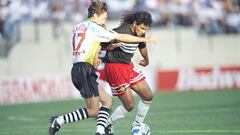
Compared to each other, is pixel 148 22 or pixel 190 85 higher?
pixel 148 22

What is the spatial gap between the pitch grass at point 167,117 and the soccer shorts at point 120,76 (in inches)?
46.4

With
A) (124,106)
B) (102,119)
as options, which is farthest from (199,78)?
(102,119)

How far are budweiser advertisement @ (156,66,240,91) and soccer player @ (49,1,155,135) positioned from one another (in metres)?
18.3

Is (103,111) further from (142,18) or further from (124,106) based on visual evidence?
(142,18)

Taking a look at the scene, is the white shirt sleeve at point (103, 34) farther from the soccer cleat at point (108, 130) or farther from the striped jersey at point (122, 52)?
the soccer cleat at point (108, 130)

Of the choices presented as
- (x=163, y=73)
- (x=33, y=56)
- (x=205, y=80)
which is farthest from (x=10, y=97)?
(x=205, y=80)

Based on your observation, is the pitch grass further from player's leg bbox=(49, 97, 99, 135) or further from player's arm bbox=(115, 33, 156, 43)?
player's arm bbox=(115, 33, 156, 43)

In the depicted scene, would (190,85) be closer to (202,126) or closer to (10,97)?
(10,97)

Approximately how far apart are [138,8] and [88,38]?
1730 centimetres

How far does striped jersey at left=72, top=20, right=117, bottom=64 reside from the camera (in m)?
12.0

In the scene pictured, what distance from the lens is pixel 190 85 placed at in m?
31.0

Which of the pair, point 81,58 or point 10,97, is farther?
point 10,97

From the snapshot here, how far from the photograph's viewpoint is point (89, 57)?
1204 centimetres

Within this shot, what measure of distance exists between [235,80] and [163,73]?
3551 mm
